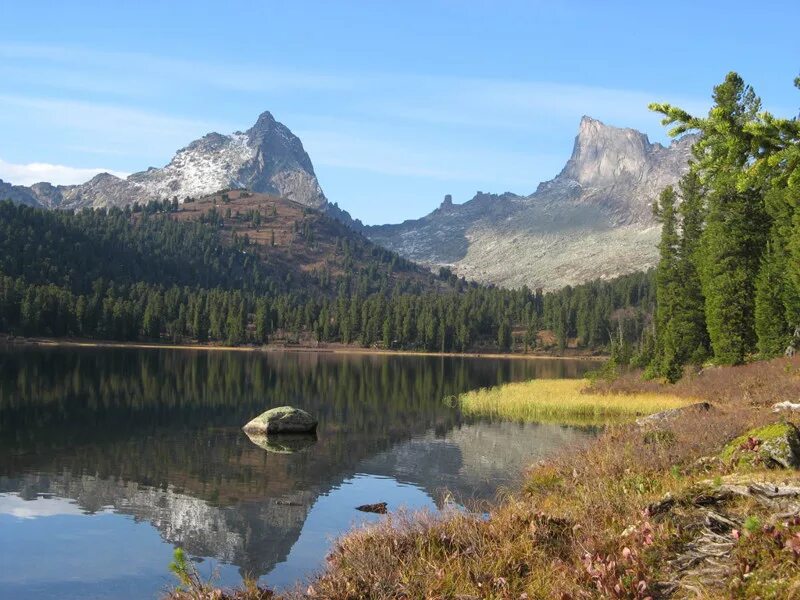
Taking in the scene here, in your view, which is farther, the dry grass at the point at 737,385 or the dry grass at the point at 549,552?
the dry grass at the point at 737,385

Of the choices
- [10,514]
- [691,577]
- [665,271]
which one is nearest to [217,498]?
[10,514]

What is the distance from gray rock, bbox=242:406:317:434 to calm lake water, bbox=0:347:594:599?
126 centimetres

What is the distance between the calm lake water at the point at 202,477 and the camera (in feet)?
72.3

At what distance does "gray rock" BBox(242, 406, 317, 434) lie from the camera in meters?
47.4

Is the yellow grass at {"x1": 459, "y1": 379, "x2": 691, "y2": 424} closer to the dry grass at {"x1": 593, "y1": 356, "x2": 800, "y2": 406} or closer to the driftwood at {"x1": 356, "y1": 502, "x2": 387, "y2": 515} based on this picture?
the dry grass at {"x1": 593, "y1": 356, "x2": 800, "y2": 406}

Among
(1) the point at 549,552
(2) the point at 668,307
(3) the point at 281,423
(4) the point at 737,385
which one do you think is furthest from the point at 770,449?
(2) the point at 668,307

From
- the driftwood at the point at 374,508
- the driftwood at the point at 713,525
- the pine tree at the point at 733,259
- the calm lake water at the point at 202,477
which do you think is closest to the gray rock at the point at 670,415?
the calm lake water at the point at 202,477

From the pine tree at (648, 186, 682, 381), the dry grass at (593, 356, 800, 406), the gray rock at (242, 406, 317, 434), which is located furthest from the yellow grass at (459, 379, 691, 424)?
Answer: the gray rock at (242, 406, 317, 434)

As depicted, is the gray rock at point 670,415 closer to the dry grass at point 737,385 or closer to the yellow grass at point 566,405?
the dry grass at point 737,385

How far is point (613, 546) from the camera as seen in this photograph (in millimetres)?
13234

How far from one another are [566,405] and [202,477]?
33621mm

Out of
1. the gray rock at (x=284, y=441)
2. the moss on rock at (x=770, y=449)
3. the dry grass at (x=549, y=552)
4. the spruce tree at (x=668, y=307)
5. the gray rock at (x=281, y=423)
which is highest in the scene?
the spruce tree at (x=668, y=307)

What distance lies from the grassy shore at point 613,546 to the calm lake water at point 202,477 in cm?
262

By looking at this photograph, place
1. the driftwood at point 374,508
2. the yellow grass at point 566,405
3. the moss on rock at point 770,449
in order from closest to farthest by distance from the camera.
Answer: the moss on rock at point 770,449
the driftwood at point 374,508
the yellow grass at point 566,405
